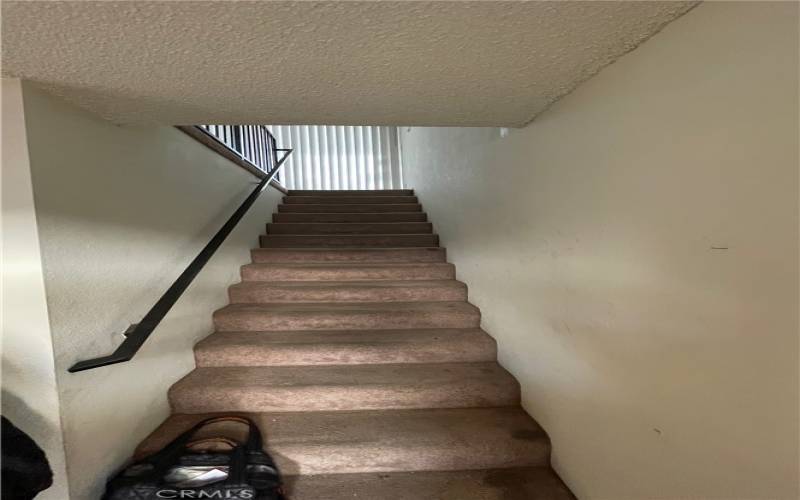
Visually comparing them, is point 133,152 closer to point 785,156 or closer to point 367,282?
point 367,282

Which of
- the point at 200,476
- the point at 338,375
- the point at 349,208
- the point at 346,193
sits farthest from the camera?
the point at 346,193

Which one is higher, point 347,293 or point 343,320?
point 347,293

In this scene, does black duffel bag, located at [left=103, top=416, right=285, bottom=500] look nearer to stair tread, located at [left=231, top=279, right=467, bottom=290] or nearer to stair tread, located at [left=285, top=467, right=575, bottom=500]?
stair tread, located at [left=285, top=467, right=575, bottom=500]

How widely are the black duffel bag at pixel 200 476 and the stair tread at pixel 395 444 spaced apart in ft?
0.37

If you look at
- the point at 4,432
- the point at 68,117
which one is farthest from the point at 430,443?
the point at 68,117

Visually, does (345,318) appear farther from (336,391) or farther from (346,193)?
(346,193)

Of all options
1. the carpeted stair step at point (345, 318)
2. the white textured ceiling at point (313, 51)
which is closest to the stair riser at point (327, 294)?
the carpeted stair step at point (345, 318)

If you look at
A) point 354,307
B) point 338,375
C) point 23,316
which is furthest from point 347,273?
point 23,316

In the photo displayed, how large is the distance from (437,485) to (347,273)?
1.55 m

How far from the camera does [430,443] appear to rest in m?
1.27

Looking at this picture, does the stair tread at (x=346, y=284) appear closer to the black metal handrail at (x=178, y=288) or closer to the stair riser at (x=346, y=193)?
the black metal handrail at (x=178, y=288)

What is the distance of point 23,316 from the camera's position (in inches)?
35.6

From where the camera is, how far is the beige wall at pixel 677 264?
0.52m

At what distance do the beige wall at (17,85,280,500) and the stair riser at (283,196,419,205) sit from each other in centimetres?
197
